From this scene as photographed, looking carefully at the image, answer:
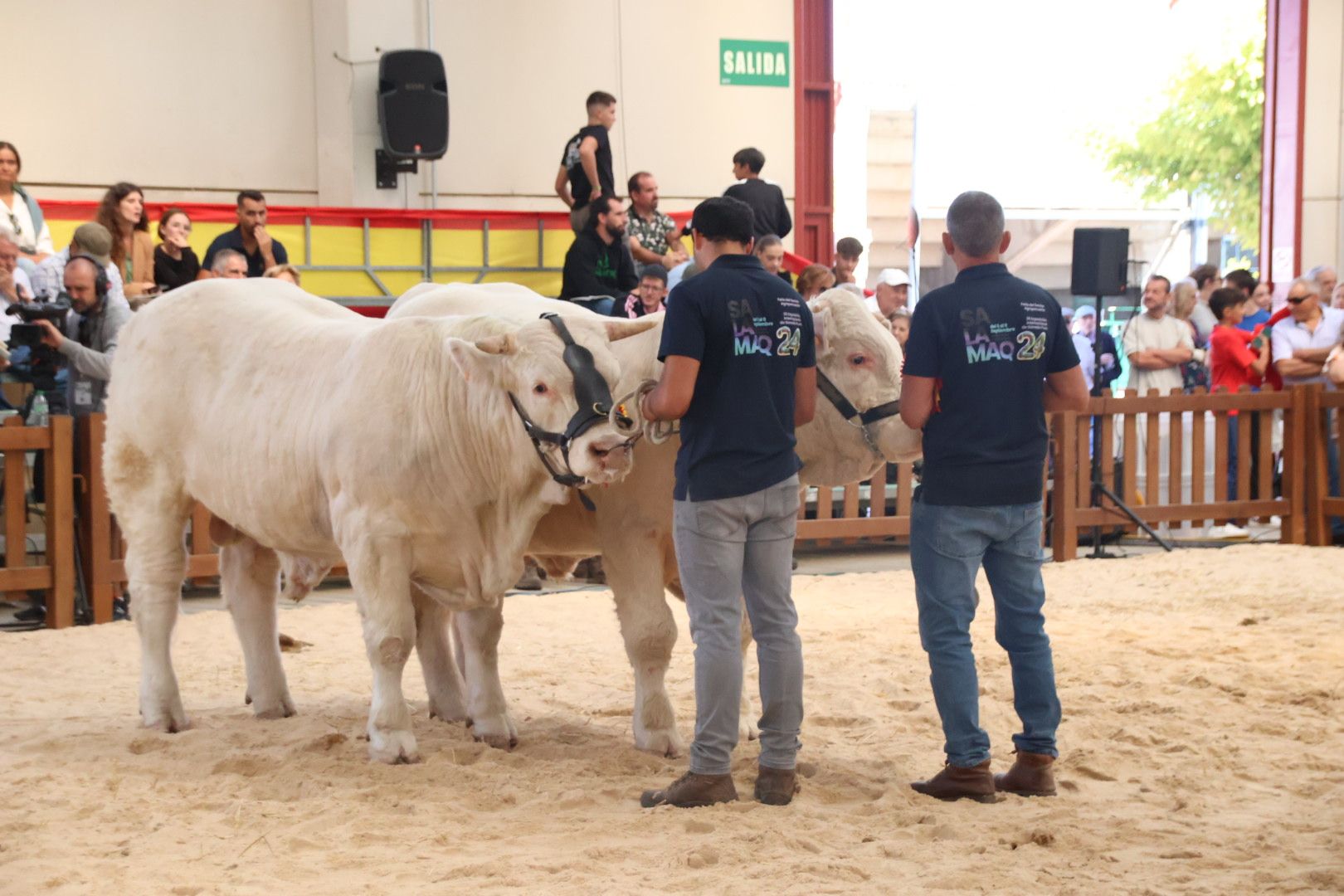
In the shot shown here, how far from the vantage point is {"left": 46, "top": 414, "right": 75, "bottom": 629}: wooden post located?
8422mm

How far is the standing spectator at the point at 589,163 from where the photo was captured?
39.1 ft

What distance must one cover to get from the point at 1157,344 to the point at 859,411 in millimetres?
7802

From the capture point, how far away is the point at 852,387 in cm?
538

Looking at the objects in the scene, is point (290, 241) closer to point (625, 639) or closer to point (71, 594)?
point (71, 594)

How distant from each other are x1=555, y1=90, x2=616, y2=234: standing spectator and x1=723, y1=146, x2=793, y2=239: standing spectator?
1.27m

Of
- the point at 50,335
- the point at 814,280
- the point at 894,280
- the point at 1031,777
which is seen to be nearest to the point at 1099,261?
the point at 894,280

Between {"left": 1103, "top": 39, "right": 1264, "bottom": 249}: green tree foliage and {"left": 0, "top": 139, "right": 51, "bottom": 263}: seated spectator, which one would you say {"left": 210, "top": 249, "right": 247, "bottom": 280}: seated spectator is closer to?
{"left": 0, "top": 139, "right": 51, "bottom": 263}: seated spectator

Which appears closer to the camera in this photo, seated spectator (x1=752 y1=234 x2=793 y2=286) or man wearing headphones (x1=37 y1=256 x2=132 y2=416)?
man wearing headphones (x1=37 y1=256 x2=132 y2=416)

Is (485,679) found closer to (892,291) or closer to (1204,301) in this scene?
(892,291)

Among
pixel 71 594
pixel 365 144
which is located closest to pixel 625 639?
pixel 71 594

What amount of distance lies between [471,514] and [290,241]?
800 centimetres

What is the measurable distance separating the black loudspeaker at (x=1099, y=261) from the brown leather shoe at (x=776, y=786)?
23.9ft

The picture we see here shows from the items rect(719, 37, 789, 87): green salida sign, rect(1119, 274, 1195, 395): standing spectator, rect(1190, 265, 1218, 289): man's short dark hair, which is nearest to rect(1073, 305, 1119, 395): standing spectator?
Answer: rect(1119, 274, 1195, 395): standing spectator

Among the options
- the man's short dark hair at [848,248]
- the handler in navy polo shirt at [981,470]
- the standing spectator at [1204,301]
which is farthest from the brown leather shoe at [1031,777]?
the standing spectator at [1204,301]
